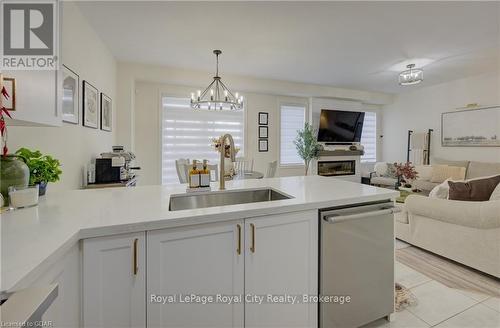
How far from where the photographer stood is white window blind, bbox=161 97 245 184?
4617mm

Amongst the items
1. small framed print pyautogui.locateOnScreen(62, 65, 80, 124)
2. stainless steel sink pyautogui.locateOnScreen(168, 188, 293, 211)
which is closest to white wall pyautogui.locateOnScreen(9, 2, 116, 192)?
A: small framed print pyautogui.locateOnScreen(62, 65, 80, 124)

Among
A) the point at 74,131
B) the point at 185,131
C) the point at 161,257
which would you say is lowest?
the point at 161,257

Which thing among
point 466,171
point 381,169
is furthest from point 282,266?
point 381,169

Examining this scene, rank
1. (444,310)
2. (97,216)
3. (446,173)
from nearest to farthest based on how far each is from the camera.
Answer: (97,216)
(444,310)
(446,173)

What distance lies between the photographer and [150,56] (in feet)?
11.8

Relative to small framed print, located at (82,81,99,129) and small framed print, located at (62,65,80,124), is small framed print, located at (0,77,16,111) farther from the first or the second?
small framed print, located at (82,81,99,129)

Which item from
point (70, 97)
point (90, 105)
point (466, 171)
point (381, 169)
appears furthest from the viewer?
point (381, 169)

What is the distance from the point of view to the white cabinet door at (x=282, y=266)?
1.27m

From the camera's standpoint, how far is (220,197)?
1.77m

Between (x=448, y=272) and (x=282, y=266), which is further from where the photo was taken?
(x=448, y=272)

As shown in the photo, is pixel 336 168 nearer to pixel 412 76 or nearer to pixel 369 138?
pixel 369 138

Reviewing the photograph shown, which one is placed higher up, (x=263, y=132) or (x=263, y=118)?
(x=263, y=118)

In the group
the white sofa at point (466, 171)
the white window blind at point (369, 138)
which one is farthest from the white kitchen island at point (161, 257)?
the white window blind at point (369, 138)

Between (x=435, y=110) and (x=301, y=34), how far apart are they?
4.51m
